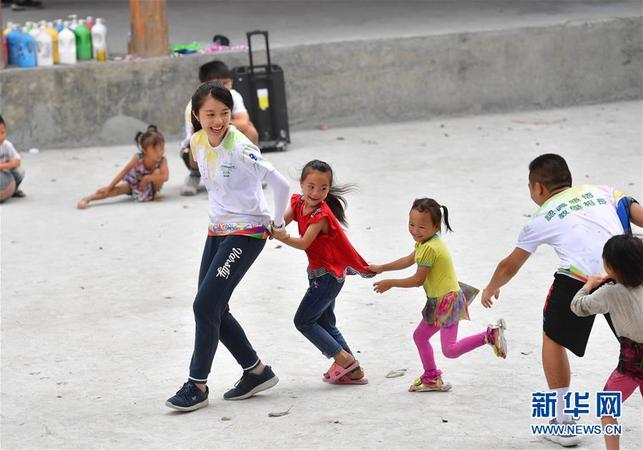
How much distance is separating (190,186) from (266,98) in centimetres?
187

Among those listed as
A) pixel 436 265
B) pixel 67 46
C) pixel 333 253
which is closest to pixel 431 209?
pixel 436 265

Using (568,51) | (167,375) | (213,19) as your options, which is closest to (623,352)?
(167,375)

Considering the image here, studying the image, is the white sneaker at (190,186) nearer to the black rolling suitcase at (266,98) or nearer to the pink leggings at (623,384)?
the black rolling suitcase at (266,98)

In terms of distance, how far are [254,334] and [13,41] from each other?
6.40m

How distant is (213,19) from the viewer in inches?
570

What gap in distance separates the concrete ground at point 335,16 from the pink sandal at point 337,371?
728 centimetres

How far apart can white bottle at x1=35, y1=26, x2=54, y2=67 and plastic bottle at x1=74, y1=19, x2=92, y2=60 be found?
296 millimetres

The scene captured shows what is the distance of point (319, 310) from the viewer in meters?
5.44

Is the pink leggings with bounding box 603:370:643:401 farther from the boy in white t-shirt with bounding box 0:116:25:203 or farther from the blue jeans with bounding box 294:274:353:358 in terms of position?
the boy in white t-shirt with bounding box 0:116:25:203

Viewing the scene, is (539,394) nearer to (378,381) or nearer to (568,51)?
(378,381)

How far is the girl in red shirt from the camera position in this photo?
17.6 feet

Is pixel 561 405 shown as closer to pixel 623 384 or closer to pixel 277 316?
pixel 623 384

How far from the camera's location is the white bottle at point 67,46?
38.4ft

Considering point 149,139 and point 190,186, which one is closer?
point 149,139
